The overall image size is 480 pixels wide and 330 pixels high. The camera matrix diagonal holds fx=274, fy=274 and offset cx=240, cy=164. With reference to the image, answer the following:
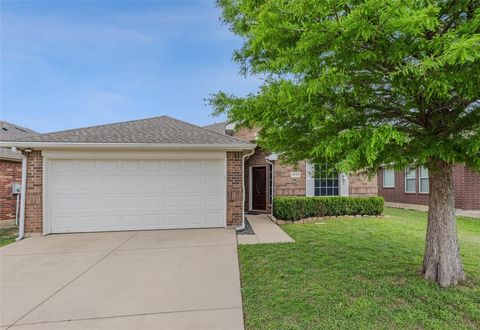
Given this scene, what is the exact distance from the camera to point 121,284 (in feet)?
15.3

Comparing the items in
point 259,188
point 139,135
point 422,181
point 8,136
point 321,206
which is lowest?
point 321,206

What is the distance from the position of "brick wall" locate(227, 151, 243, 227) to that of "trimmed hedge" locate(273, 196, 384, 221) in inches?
85.1

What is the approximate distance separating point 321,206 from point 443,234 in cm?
685

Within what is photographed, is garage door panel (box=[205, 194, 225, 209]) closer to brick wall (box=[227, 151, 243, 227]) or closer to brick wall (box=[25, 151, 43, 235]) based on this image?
brick wall (box=[227, 151, 243, 227])

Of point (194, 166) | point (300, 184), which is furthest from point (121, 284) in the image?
point (300, 184)

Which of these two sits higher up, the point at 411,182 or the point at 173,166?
the point at 173,166

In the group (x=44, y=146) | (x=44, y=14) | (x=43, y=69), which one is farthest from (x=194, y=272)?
(x=43, y=69)

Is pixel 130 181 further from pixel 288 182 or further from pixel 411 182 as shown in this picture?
pixel 411 182

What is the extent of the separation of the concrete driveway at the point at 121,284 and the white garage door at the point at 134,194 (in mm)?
1233

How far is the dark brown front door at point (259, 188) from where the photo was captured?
1361cm

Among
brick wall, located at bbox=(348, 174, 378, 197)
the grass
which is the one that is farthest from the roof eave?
brick wall, located at bbox=(348, 174, 378, 197)

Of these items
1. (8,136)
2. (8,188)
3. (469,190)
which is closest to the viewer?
(8,188)

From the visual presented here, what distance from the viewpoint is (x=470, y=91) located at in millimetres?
2717

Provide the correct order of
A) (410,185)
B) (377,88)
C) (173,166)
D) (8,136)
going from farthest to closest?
(410,185) < (8,136) < (173,166) < (377,88)
